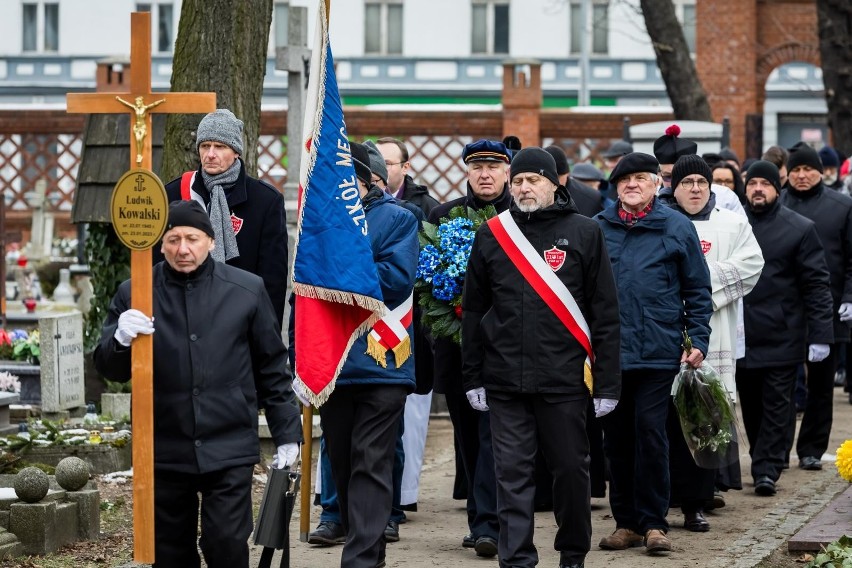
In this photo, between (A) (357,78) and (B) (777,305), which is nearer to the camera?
(B) (777,305)

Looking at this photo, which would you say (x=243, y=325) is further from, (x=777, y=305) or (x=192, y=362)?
(x=777, y=305)

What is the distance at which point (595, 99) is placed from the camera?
1800 inches

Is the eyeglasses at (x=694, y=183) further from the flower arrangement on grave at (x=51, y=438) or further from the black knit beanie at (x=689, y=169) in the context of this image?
the flower arrangement on grave at (x=51, y=438)

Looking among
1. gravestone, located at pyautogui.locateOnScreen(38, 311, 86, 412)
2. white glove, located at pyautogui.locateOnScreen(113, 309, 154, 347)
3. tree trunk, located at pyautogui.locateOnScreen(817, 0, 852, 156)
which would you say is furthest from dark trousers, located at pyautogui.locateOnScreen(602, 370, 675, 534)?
tree trunk, located at pyautogui.locateOnScreen(817, 0, 852, 156)

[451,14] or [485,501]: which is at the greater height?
[451,14]

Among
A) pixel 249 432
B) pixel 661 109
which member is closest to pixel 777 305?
pixel 249 432

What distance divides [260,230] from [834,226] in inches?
217

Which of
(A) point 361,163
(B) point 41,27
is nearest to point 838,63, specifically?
(A) point 361,163

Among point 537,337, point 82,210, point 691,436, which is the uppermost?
point 82,210

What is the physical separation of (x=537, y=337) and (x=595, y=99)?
38831 mm

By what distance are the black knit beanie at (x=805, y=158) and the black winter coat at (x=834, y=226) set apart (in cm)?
16

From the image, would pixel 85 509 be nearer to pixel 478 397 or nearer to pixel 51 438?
pixel 51 438

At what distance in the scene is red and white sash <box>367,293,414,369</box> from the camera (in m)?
7.54

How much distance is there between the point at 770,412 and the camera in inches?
415
